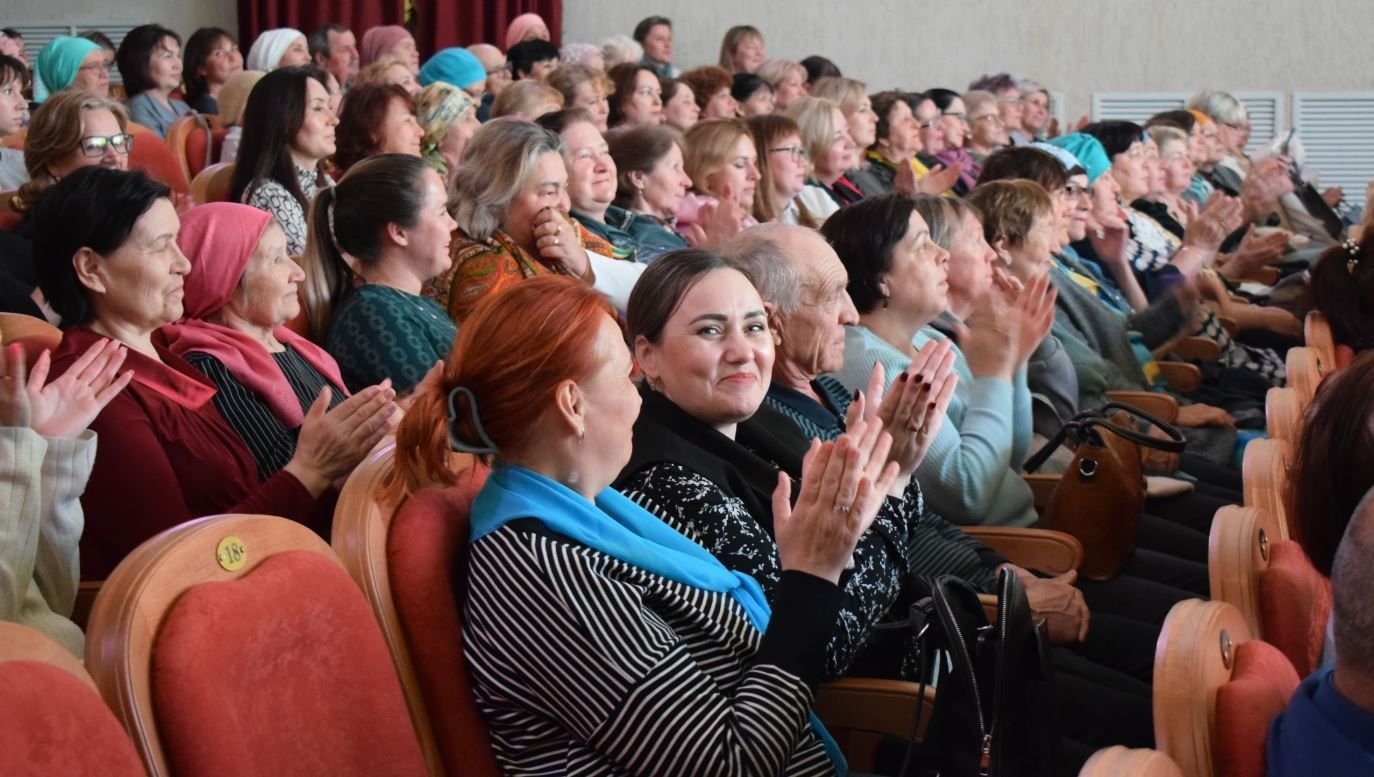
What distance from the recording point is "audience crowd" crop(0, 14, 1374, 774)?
150cm

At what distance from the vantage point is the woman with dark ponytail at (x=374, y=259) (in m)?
2.71

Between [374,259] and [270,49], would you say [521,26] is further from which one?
[374,259]

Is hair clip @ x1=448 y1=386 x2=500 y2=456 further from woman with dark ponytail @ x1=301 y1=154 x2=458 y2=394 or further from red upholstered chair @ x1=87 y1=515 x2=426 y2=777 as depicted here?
woman with dark ponytail @ x1=301 y1=154 x2=458 y2=394

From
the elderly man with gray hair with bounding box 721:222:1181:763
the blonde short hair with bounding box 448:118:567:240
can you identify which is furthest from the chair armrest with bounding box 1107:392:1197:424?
the blonde short hair with bounding box 448:118:567:240

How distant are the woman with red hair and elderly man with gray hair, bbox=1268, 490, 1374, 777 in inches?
→ 20.0

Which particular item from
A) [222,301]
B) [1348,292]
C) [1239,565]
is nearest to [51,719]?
[1239,565]

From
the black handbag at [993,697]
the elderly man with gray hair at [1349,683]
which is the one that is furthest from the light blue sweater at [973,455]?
the elderly man with gray hair at [1349,683]

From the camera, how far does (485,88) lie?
675cm

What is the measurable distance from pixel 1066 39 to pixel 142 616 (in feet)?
30.5

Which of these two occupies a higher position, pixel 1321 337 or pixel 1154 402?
pixel 1321 337

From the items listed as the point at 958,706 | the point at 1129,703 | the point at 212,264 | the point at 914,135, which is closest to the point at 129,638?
the point at 958,706

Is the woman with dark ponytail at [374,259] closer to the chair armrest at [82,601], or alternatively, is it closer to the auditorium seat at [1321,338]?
the chair armrest at [82,601]

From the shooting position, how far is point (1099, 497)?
105 inches

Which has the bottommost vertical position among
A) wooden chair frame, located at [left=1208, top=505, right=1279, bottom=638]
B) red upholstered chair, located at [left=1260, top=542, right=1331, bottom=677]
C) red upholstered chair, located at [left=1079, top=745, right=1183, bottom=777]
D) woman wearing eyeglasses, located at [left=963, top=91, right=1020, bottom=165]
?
woman wearing eyeglasses, located at [left=963, top=91, right=1020, bottom=165]
